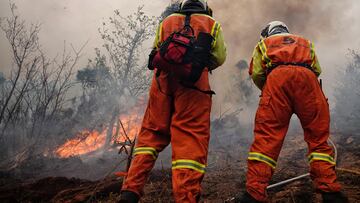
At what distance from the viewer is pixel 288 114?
2824 millimetres

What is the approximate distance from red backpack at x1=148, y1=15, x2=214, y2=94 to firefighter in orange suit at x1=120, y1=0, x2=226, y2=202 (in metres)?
0.13

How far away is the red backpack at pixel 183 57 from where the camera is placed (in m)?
2.27

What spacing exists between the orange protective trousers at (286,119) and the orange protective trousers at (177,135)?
2.13 feet

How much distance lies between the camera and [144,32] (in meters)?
14.1

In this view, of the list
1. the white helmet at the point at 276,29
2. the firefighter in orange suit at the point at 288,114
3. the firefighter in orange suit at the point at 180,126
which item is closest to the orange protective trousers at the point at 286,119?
the firefighter in orange suit at the point at 288,114

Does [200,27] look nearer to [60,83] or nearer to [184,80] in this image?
[184,80]

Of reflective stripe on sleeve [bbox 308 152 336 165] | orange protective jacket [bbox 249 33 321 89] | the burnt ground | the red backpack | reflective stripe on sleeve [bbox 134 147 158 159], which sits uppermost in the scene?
orange protective jacket [bbox 249 33 321 89]

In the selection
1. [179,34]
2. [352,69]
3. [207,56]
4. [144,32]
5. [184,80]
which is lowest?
[184,80]

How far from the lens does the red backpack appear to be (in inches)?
89.4

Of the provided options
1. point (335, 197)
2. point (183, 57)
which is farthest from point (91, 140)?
point (335, 197)

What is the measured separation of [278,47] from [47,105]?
678cm

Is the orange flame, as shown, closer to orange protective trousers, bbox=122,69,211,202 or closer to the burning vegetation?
the burning vegetation

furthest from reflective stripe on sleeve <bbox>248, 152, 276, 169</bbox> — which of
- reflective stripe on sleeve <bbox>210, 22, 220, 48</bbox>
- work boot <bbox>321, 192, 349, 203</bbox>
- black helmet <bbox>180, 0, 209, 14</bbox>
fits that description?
black helmet <bbox>180, 0, 209, 14</bbox>

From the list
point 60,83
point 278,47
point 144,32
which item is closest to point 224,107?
point 144,32
